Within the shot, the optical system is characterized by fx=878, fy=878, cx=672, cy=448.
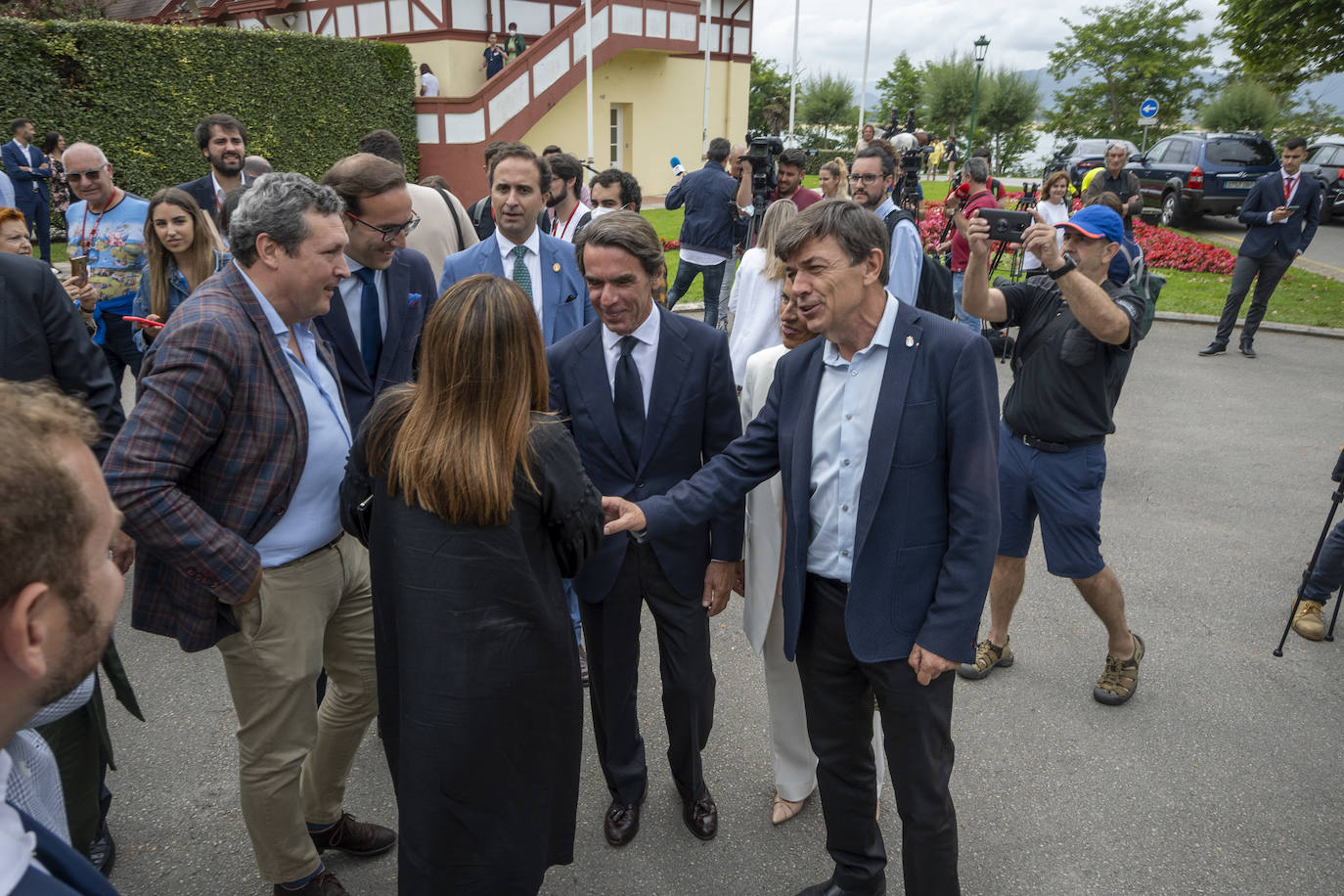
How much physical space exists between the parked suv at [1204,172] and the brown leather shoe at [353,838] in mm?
21122

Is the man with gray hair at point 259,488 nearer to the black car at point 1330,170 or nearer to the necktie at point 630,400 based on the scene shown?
the necktie at point 630,400

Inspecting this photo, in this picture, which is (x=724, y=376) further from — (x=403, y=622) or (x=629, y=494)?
(x=403, y=622)

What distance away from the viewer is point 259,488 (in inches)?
95.7

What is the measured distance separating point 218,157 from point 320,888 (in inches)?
195

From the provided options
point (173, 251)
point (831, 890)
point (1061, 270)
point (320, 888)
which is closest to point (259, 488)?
point (320, 888)

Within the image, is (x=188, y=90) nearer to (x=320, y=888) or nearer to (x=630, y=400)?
(x=630, y=400)

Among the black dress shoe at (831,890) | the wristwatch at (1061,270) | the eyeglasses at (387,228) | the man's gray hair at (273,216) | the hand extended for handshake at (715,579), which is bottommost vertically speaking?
the black dress shoe at (831,890)

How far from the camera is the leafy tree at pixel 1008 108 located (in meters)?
41.3

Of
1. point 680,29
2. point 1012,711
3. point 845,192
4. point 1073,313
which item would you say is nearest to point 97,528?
point 1073,313

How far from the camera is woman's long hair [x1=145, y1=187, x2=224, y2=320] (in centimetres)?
461

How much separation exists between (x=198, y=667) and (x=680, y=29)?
84.3ft

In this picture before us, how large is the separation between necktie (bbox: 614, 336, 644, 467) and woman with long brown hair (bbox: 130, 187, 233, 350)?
9.15 ft

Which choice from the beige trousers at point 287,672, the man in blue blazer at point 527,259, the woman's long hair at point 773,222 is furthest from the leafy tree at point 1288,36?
the beige trousers at point 287,672

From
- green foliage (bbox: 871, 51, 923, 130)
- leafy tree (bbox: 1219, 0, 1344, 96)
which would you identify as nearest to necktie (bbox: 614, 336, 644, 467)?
leafy tree (bbox: 1219, 0, 1344, 96)
